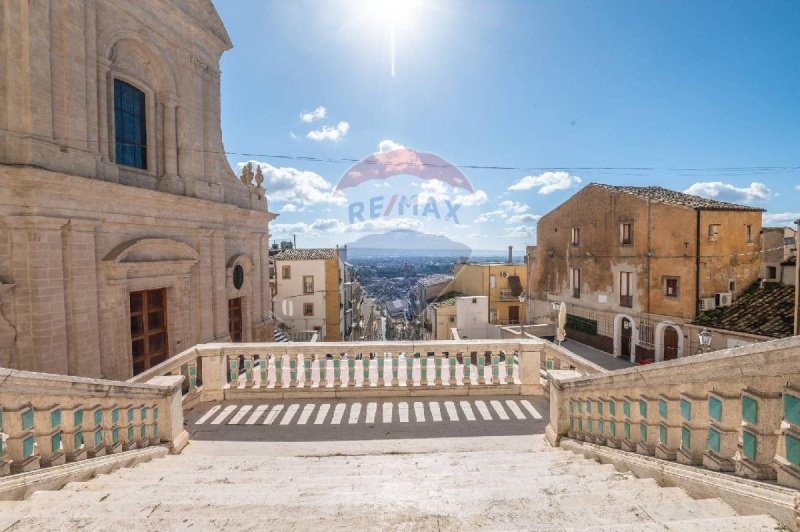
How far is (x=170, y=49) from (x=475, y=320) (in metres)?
21.5

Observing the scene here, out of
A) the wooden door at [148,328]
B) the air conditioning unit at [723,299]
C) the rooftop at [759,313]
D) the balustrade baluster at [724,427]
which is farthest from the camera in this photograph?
the air conditioning unit at [723,299]

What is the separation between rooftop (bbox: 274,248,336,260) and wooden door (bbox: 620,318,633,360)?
22.7 meters

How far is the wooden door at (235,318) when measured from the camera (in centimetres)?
1360

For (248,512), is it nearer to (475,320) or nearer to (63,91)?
(63,91)

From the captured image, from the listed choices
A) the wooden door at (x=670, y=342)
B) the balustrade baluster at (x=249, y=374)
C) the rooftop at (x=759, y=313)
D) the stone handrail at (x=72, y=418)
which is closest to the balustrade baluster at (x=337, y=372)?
the balustrade baluster at (x=249, y=374)

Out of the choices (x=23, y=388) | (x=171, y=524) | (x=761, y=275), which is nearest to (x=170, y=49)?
(x=23, y=388)

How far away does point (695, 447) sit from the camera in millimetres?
2781

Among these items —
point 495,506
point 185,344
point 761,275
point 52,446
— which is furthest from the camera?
point 761,275

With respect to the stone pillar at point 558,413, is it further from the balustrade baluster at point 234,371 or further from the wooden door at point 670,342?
the wooden door at point 670,342

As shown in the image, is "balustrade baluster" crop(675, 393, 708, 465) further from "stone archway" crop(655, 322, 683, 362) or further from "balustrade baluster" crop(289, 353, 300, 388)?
"stone archway" crop(655, 322, 683, 362)

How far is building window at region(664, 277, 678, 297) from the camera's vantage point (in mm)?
20188

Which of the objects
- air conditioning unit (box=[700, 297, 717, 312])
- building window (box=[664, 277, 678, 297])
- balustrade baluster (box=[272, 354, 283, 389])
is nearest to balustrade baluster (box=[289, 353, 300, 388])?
balustrade baluster (box=[272, 354, 283, 389])

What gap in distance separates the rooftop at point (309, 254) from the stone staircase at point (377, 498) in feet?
98.4

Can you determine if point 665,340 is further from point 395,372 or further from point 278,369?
point 278,369
